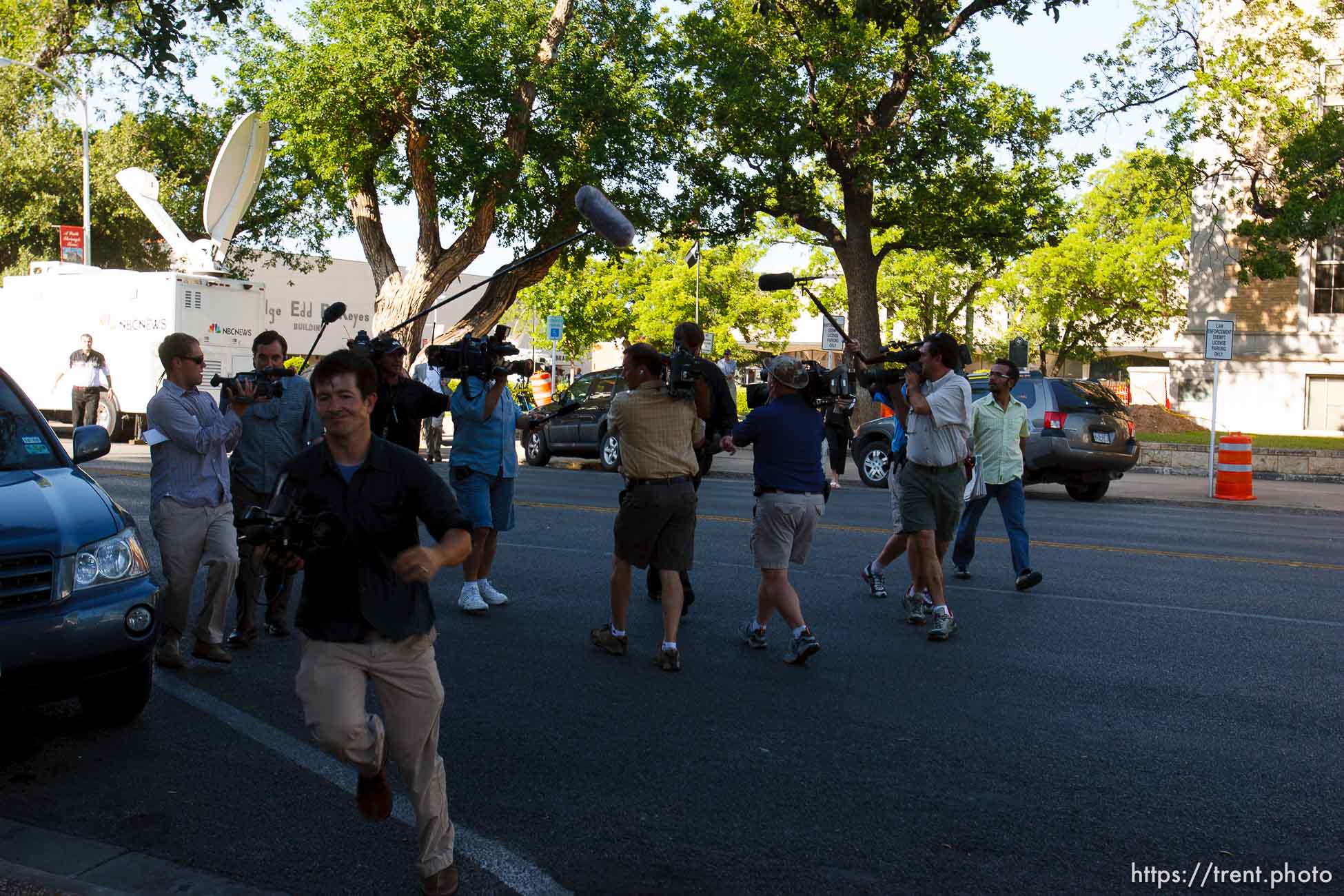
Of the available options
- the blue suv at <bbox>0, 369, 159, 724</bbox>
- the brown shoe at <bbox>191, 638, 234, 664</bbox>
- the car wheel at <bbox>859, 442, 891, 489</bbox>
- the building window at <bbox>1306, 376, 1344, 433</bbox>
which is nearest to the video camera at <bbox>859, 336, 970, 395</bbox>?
the brown shoe at <bbox>191, 638, 234, 664</bbox>

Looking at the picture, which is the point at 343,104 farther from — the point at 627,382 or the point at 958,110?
the point at 627,382

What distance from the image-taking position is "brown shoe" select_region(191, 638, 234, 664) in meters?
7.12

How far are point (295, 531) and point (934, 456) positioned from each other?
16.7 feet

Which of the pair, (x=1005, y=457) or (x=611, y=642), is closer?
(x=611, y=642)

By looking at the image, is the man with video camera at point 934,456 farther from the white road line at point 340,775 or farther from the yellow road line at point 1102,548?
the yellow road line at point 1102,548

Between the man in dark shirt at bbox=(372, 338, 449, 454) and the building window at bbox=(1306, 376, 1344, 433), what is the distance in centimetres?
3026

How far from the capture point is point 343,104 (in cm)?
2503

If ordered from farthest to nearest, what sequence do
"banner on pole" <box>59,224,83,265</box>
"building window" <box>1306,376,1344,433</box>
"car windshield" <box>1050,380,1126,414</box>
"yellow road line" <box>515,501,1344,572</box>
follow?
1. "building window" <box>1306,376,1344,433</box>
2. "banner on pole" <box>59,224,83,265</box>
3. "car windshield" <box>1050,380,1126,414</box>
4. "yellow road line" <box>515,501,1344,572</box>

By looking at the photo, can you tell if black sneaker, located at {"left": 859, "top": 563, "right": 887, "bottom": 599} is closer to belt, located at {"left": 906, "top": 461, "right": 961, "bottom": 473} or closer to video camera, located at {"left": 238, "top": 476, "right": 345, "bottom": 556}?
belt, located at {"left": 906, "top": 461, "right": 961, "bottom": 473}

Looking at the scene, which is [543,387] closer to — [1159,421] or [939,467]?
[1159,421]

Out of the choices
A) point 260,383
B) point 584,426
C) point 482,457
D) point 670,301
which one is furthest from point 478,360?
point 670,301

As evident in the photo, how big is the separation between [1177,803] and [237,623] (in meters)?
5.07

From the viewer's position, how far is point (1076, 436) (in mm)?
17891

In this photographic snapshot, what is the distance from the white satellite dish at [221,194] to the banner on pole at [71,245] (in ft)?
10.7
